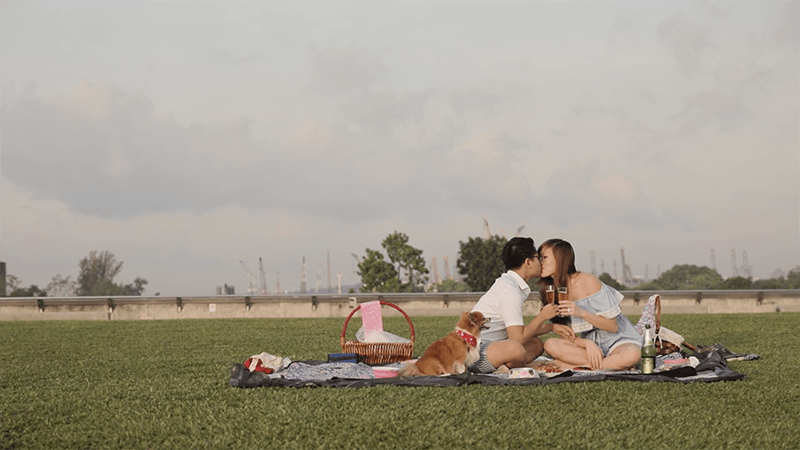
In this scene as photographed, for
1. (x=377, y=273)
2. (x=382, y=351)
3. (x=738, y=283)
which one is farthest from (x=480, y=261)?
(x=382, y=351)

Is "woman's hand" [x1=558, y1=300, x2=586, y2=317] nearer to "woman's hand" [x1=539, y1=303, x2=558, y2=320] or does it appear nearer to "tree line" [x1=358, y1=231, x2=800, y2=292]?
"woman's hand" [x1=539, y1=303, x2=558, y2=320]

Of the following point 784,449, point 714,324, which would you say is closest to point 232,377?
point 784,449

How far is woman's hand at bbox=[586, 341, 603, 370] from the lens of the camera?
7594mm

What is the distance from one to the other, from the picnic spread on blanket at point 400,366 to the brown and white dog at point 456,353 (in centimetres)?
16

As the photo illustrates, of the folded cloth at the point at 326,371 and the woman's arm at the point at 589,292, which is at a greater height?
the woman's arm at the point at 589,292

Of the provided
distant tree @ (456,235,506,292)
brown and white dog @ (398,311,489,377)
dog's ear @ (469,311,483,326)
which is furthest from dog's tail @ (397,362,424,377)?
distant tree @ (456,235,506,292)

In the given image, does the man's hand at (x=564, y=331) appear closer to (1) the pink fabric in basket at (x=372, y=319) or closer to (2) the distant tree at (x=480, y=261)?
(1) the pink fabric in basket at (x=372, y=319)

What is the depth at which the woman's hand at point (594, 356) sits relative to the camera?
24.9ft

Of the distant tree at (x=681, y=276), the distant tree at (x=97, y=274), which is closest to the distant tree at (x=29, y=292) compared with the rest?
the distant tree at (x=97, y=274)

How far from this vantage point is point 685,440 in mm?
4746

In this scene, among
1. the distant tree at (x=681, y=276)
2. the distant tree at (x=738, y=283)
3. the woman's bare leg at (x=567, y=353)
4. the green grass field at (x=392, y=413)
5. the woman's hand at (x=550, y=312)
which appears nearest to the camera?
the green grass field at (x=392, y=413)

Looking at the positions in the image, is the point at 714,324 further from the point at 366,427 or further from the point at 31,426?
the point at 31,426

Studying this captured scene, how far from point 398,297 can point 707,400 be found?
2131 cm

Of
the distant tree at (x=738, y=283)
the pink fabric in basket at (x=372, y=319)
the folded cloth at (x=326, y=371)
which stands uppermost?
the pink fabric in basket at (x=372, y=319)
